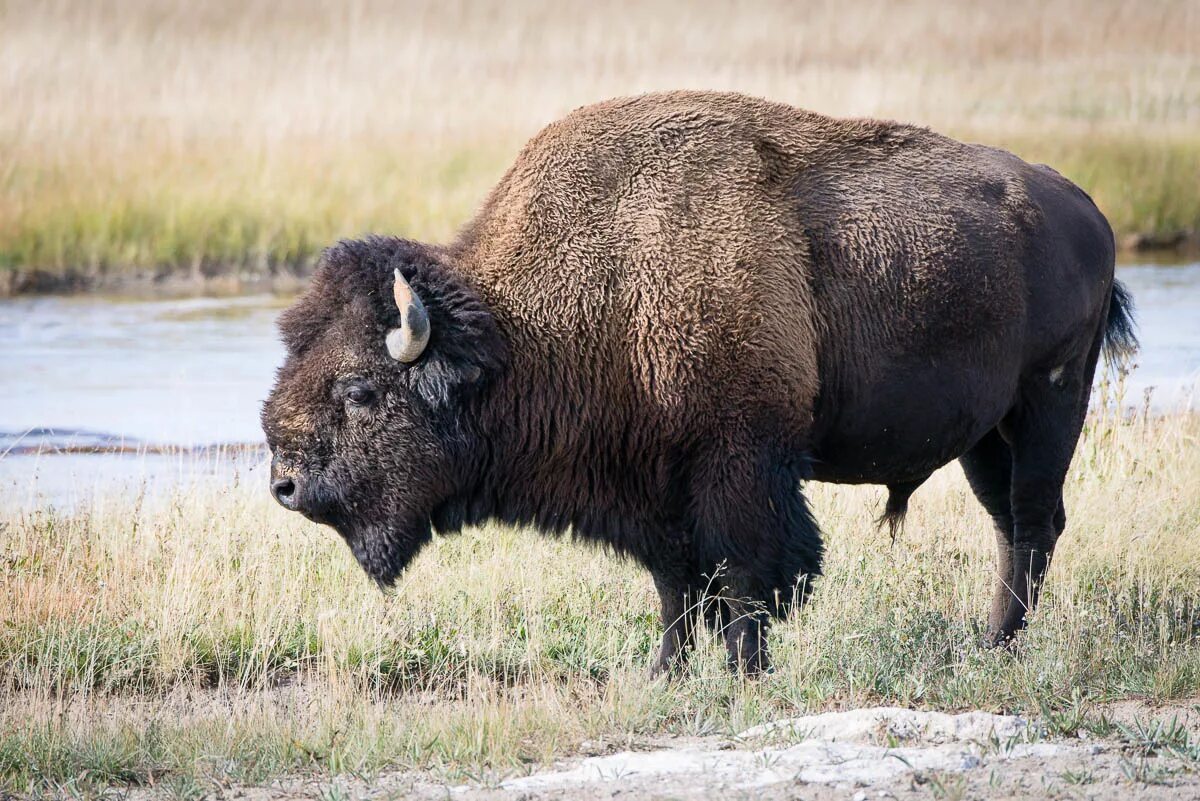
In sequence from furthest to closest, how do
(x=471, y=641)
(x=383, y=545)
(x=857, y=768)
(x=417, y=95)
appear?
1. (x=417, y=95)
2. (x=471, y=641)
3. (x=383, y=545)
4. (x=857, y=768)

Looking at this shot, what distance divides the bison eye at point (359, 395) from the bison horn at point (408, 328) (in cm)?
16

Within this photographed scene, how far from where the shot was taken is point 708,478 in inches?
211

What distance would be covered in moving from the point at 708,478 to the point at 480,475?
2.92 ft

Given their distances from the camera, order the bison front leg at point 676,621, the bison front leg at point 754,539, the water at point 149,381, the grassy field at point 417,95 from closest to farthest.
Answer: the bison front leg at point 754,539 → the bison front leg at point 676,621 → the water at point 149,381 → the grassy field at point 417,95

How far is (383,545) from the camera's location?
554 cm

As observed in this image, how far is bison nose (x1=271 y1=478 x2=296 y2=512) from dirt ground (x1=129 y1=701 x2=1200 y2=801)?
114 centimetres

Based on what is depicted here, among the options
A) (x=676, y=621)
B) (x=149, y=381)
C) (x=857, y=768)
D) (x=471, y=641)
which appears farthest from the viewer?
(x=149, y=381)

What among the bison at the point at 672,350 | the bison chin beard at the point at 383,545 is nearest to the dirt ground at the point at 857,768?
the bison at the point at 672,350

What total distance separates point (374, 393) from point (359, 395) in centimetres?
6

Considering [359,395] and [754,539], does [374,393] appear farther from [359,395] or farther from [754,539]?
[754,539]

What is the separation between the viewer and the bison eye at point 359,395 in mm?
5391

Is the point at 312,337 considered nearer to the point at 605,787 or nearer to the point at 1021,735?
the point at 605,787

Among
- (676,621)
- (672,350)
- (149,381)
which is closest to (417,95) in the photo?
(149,381)

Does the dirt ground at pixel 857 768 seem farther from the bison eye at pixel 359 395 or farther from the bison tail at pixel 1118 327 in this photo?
the bison tail at pixel 1118 327
